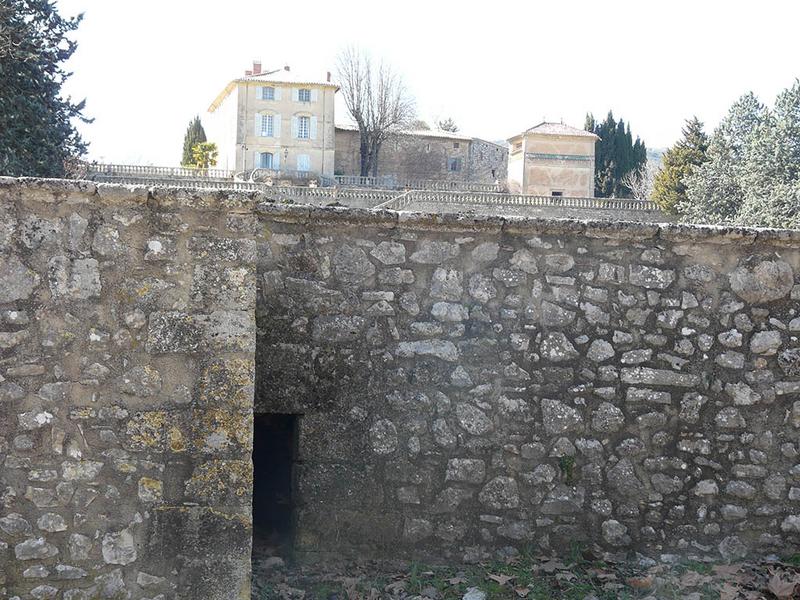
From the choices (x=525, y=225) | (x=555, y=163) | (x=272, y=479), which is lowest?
(x=272, y=479)

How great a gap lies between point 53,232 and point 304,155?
68.7m

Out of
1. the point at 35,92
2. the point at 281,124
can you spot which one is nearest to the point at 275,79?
the point at 281,124

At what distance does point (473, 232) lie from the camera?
6.25m

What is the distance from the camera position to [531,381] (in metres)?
6.25

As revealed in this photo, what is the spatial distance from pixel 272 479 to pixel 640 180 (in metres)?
66.1

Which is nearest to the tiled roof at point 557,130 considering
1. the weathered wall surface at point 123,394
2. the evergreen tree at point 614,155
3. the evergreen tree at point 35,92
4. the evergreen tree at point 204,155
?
the evergreen tree at point 614,155

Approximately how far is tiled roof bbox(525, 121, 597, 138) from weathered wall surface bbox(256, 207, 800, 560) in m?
63.6

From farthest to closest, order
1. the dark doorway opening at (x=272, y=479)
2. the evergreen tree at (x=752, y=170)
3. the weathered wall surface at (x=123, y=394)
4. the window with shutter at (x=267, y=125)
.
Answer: the window with shutter at (x=267, y=125) → the evergreen tree at (x=752, y=170) → the dark doorway opening at (x=272, y=479) → the weathered wall surface at (x=123, y=394)

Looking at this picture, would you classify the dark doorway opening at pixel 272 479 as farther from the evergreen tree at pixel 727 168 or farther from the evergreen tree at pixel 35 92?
the evergreen tree at pixel 727 168

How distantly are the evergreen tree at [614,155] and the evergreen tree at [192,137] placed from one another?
31.1 m

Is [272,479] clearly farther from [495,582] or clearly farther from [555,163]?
[555,163]

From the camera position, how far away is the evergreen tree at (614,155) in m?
72.4

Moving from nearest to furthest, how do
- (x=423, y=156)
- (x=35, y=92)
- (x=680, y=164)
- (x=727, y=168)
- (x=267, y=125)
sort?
(x=35, y=92)
(x=727, y=168)
(x=680, y=164)
(x=267, y=125)
(x=423, y=156)

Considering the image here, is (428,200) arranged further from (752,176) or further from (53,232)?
(53,232)
